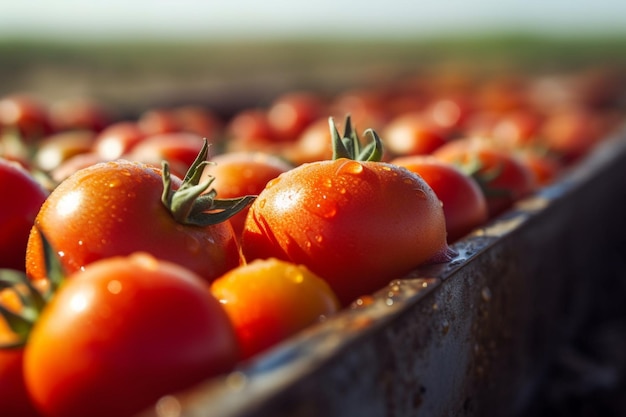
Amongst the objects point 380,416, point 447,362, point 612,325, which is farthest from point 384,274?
point 612,325

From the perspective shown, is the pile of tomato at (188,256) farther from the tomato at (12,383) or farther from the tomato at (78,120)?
the tomato at (78,120)

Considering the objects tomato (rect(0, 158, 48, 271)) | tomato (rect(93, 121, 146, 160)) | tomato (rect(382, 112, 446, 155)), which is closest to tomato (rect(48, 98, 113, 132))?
tomato (rect(93, 121, 146, 160))

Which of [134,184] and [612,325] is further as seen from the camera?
[612,325]

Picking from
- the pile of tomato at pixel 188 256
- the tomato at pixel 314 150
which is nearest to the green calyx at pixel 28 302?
the pile of tomato at pixel 188 256

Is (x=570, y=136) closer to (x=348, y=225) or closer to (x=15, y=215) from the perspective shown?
(x=348, y=225)

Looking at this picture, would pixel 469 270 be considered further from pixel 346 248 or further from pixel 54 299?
pixel 54 299

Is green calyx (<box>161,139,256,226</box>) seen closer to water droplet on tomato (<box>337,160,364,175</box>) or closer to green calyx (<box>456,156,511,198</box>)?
water droplet on tomato (<box>337,160,364,175</box>)
